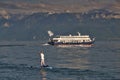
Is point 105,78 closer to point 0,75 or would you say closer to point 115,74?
point 115,74

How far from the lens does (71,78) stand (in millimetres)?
88125

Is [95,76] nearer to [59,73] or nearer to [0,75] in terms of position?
[59,73]

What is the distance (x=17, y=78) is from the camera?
8919 cm

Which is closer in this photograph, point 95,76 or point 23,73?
point 95,76

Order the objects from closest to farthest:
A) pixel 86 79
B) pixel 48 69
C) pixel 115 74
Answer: pixel 86 79 < pixel 115 74 < pixel 48 69

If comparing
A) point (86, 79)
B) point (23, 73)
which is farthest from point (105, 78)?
point (23, 73)

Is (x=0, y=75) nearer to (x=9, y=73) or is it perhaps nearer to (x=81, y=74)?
(x=9, y=73)

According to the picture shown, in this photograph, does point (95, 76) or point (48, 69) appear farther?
point (48, 69)

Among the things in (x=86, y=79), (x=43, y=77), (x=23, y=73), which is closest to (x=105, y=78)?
(x=86, y=79)

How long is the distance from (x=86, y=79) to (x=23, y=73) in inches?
723

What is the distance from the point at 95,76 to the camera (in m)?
91.8

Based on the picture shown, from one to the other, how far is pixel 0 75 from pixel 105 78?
23548 mm

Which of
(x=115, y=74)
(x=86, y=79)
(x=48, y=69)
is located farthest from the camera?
(x=48, y=69)

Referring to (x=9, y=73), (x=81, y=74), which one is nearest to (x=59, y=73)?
(x=81, y=74)
